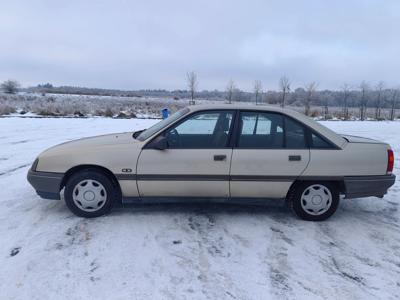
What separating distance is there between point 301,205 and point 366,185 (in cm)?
87

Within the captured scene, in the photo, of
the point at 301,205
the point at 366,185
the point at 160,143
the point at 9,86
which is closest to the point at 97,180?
the point at 160,143

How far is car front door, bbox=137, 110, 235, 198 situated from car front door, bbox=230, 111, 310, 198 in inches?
6.0

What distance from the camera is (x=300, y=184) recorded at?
4316mm

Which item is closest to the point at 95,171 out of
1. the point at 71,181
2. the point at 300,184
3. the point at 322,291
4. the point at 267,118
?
the point at 71,181

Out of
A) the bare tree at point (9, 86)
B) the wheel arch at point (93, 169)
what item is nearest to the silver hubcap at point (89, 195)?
the wheel arch at point (93, 169)

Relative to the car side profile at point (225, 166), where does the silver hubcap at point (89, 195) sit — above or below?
below

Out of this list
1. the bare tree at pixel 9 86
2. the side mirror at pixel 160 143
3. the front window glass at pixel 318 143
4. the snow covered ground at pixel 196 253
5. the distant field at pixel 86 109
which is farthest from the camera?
the bare tree at pixel 9 86

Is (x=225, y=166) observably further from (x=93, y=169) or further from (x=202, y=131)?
(x=93, y=169)

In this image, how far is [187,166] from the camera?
4172 millimetres

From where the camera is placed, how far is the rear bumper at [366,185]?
4.26 metres

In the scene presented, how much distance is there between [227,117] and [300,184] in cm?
129

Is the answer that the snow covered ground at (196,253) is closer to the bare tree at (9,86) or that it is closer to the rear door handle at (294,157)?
the rear door handle at (294,157)

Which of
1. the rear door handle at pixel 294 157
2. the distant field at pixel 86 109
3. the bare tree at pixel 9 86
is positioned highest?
the bare tree at pixel 9 86

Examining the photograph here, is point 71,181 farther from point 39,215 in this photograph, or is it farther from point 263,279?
point 263,279
